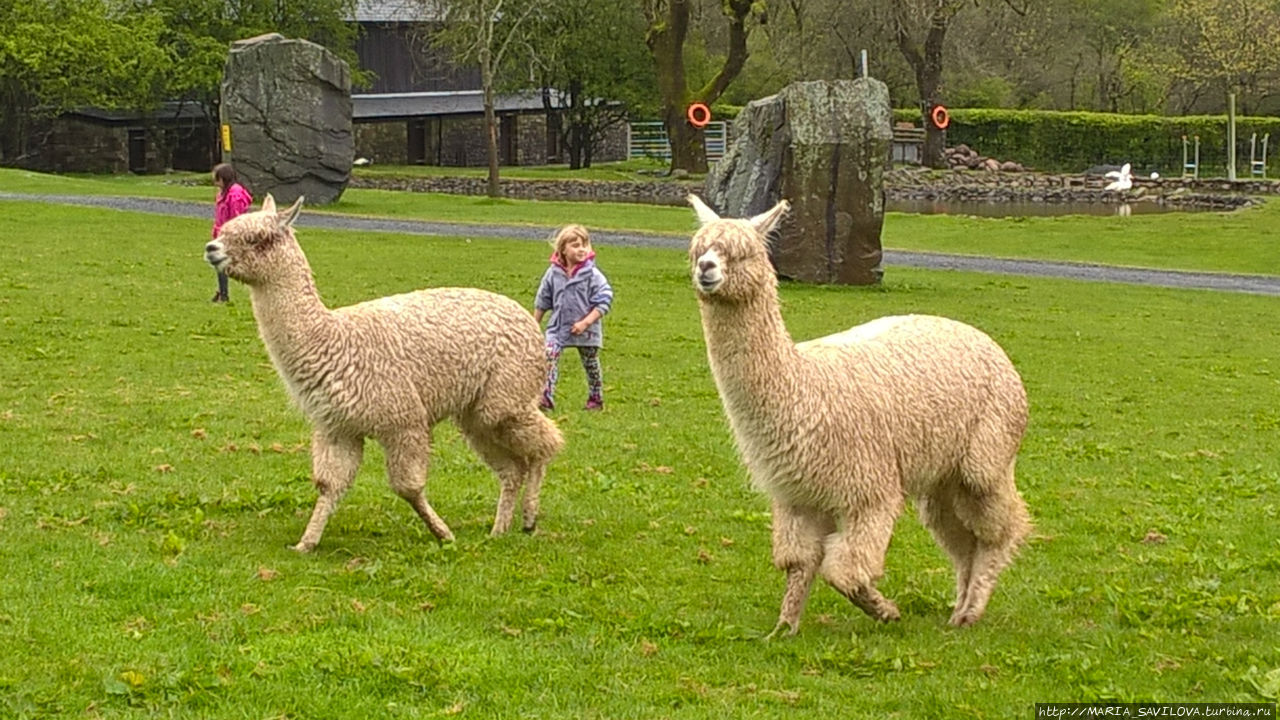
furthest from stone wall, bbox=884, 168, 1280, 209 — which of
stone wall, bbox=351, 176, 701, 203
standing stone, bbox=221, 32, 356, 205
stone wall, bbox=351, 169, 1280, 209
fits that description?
standing stone, bbox=221, 32, 356, 205

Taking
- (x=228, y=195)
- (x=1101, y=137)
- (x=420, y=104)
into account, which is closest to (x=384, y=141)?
(x=420, y=104)

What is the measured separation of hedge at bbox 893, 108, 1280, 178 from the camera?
64750mm

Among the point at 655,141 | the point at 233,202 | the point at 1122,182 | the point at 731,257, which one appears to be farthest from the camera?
the point at 655,141

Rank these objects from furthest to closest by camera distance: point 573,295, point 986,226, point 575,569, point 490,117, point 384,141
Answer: point 384,141, point 490,117, point 986,226, point 573,295, point 575,569

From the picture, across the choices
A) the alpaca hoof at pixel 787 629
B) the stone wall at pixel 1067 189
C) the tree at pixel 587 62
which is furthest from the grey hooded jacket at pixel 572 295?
the tree at pixel 587 62

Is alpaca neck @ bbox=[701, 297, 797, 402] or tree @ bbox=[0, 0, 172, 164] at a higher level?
tree @ bbox=[0, 0, 172, 164]

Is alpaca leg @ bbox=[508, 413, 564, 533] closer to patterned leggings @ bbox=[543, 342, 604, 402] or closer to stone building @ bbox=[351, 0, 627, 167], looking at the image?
patterned leggings @ bbox=[543, 342, 604, 402]

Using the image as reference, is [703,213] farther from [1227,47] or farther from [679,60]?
[1227,47]

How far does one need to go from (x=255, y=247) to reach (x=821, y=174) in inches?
650

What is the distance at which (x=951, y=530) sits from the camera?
8.11m

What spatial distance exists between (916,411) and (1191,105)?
71.3 meters

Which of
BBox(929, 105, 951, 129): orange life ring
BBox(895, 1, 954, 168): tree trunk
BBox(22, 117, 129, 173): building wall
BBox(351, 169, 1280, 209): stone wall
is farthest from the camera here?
BBox(929, 105, 951, 129): orange life ring

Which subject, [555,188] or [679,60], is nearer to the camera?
[555,188]

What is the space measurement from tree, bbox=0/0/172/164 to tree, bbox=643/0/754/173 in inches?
600
